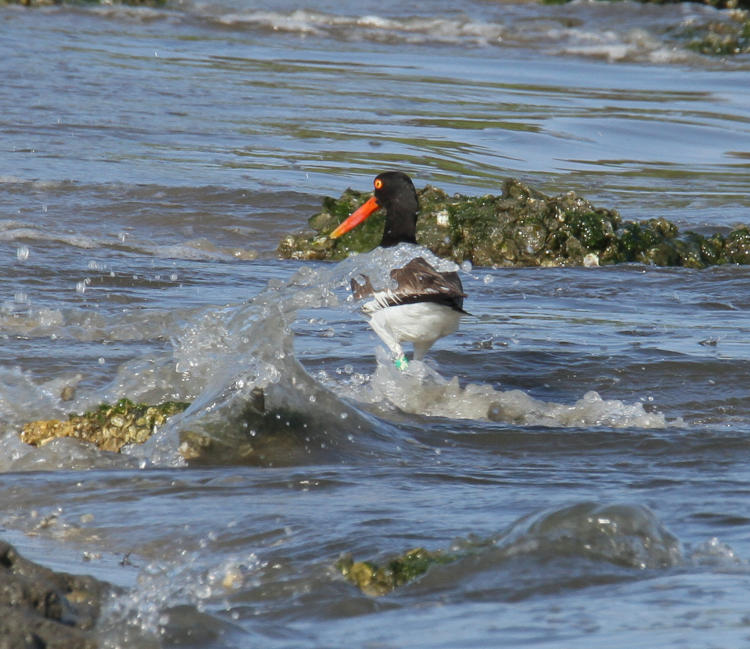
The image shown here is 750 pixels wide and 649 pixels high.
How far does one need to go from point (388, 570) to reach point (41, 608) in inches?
40.9

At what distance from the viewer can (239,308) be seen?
5188 millimetres

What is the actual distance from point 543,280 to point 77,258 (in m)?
2.82

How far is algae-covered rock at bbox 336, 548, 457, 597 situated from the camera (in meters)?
3.14

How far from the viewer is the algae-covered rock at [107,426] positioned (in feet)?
15.1

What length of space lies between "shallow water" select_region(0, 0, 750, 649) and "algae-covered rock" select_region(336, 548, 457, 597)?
0.13 feet

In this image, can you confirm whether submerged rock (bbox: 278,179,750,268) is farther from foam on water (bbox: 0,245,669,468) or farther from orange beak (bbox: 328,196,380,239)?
foam on water (bbox: 0,245,669,468)

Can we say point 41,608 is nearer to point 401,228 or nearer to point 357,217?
point 401,228

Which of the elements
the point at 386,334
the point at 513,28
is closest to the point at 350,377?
the point at 386,334

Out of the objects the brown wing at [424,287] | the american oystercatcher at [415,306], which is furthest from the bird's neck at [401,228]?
the brown wing at [424,287]

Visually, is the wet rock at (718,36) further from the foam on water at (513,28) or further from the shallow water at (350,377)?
the shallow water at (350,377)

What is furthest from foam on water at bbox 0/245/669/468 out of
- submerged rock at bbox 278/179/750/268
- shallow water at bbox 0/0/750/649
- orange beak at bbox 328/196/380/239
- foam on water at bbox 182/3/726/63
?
foam on water at bbox 182/3/726/63

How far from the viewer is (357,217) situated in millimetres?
7918

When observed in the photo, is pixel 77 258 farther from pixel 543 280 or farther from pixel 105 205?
pixel 543 280

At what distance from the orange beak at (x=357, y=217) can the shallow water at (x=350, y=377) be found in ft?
1.48
